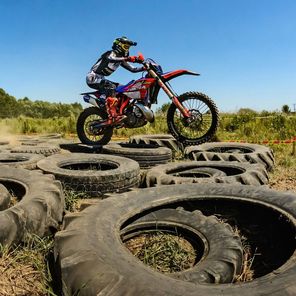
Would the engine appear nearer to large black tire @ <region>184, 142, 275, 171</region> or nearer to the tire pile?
large black tire @ <region>184, 142, 275, 171</region>

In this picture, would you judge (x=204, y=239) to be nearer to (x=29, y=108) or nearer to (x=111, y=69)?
(x=111, y=69)

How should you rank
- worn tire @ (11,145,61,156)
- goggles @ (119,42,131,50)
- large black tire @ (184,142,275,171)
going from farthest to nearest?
goggles @ (119,42,131,50) → worn tire @ (11,145,61,156) → large black tire @ (184,142,275,171)

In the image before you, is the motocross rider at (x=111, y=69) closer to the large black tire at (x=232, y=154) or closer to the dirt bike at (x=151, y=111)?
the dirt bike at (x=151, y=111)

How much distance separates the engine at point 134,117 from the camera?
758 centimetres

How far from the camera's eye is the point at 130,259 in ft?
6.84

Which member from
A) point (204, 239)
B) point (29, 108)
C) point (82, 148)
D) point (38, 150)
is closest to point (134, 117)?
point (82, 148)

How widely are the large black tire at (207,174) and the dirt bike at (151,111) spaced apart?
1.49 meters

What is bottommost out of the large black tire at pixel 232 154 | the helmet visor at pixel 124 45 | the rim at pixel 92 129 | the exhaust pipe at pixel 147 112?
the large black tire at pixel 232 154

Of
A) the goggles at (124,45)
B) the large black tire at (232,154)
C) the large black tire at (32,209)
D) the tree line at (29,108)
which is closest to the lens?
the large black tire at (32,209)

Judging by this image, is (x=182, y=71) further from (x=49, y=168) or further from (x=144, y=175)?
(x=49, y=168)

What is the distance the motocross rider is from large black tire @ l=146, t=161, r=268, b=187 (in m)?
2.37

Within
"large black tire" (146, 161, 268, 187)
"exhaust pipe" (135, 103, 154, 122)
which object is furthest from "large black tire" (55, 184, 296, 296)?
"exhaust pipe" (135, 103, 154, 122)

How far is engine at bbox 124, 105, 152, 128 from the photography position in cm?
758

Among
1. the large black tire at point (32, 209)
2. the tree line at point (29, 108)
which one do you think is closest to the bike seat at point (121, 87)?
the large black tire at point (32, 209)
